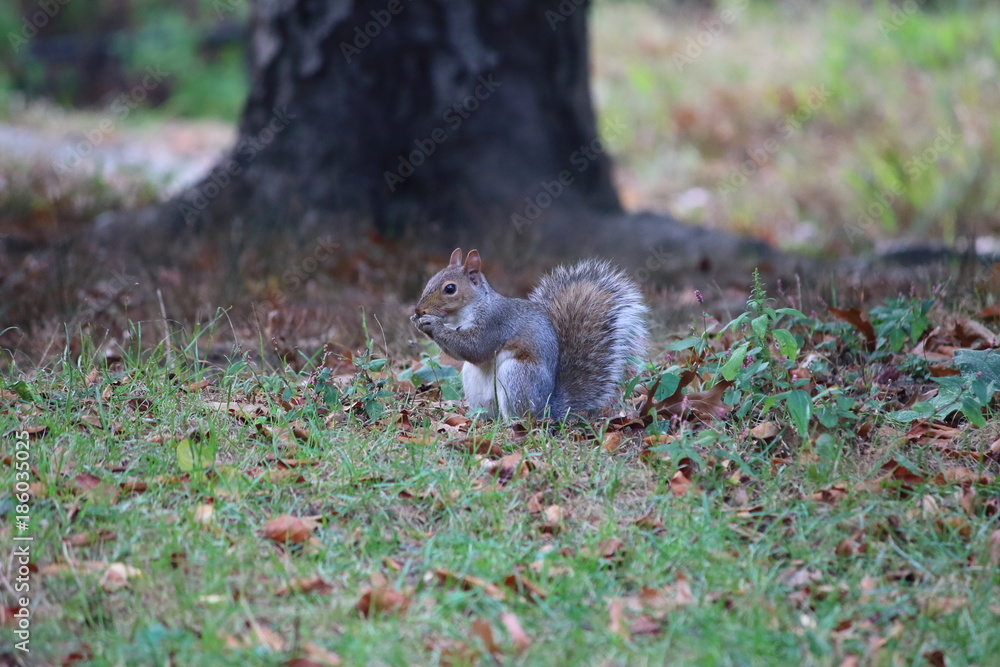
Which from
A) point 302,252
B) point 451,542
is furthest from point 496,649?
point 302,252

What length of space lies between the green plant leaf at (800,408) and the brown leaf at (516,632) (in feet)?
3.23

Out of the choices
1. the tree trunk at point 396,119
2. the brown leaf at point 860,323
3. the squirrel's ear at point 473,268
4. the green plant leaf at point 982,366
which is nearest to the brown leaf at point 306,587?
the squirrel's ear at point 473,268

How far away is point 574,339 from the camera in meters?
3.29

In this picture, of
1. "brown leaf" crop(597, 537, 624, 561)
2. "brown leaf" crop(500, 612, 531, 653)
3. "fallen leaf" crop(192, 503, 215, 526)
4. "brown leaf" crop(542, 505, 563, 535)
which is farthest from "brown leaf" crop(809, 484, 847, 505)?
"fallen leaf" crop(192, 503, 215, 526)

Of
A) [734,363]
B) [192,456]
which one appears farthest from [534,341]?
[192,456]

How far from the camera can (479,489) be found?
9.04 ft

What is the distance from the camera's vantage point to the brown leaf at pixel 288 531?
2.57 metres

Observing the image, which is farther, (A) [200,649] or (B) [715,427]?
(B) [715,427]

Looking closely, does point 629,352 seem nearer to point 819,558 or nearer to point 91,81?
point 819,558

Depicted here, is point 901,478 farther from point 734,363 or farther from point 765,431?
point 734,363

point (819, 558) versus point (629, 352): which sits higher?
point (629, 352)

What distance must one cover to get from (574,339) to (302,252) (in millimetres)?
2183

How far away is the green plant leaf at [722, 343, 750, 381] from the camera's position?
3018 millimetres

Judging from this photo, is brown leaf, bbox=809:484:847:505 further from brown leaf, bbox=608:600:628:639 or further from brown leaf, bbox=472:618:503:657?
brown leaf, bbox=472:618:503:657
